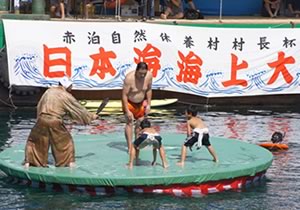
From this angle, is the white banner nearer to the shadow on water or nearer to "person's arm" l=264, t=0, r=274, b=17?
the shadow on water

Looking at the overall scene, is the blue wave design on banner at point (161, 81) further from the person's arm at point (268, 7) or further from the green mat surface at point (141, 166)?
the green mat surface at point (141, 166)

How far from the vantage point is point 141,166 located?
15.6 m

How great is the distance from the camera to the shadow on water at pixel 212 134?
1451 cm

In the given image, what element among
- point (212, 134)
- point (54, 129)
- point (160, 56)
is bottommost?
point (212, 134)

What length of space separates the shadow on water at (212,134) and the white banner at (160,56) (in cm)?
76

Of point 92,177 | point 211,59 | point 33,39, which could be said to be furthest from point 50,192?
point 211,59

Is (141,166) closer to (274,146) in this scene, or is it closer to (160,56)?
(274,146)

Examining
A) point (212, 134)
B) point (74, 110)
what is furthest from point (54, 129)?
point (212, 134)

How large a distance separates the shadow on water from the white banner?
76 cm

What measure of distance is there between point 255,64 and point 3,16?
263 inches

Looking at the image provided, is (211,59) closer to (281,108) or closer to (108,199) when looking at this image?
(281,108)

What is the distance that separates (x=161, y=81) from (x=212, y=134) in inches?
177

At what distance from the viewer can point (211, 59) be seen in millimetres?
25469

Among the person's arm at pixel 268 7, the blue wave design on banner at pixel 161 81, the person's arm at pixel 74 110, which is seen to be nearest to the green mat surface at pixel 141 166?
the person's arm at pixel 74 110
